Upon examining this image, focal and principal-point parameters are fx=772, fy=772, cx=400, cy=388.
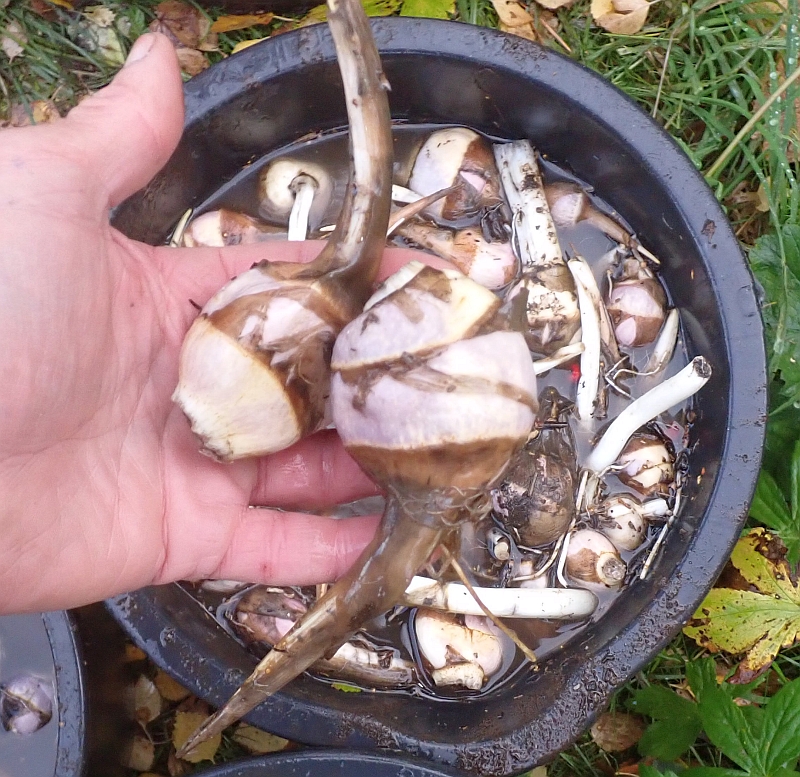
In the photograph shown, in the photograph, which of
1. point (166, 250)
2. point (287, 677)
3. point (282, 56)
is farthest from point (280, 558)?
point (282, 56)

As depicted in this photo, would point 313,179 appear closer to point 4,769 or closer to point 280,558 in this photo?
point 280,558

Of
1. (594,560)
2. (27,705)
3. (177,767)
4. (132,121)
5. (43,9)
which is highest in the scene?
(132,121)

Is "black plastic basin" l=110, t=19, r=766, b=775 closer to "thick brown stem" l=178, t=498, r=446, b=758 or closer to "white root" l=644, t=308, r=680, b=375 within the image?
"white root" l=644, t=308, r=680, b=375

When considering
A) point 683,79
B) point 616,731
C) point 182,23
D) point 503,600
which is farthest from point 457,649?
point 182,23

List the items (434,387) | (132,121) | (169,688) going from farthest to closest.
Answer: (169,688), (132,121), (434,387)

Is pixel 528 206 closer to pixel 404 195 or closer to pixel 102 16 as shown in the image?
pixel 404 195

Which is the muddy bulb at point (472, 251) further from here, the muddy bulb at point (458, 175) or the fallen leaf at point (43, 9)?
the fallen leaf at point (43, 9)

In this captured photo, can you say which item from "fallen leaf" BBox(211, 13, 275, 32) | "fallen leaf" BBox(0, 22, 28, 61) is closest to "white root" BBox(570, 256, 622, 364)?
"fallen leaf" BBox(211, 13, 275, 32)
